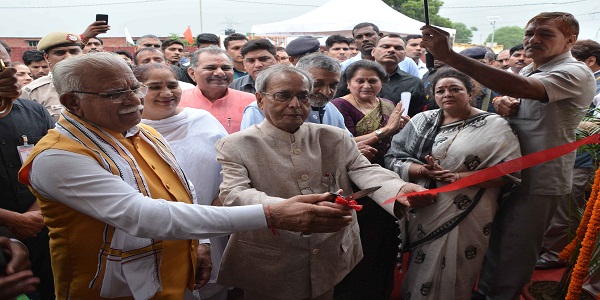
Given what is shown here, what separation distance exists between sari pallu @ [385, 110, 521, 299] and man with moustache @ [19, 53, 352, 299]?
125cm

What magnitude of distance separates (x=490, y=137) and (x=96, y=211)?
7.87ft

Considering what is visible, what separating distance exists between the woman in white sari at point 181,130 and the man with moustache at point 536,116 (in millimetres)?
1569

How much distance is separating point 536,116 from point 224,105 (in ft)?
8.02

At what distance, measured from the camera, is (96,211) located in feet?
5.50

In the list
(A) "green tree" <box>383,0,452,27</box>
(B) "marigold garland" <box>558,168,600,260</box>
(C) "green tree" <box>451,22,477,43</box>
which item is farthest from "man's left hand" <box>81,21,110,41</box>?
(C) "green tree" <box>451,22,477,43</box>

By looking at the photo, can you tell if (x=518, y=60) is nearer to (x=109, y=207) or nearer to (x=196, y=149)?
(x=196, y=149)

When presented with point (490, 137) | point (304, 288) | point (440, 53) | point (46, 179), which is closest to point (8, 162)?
point (46, 179)

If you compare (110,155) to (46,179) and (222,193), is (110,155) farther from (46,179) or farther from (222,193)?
(222,193)

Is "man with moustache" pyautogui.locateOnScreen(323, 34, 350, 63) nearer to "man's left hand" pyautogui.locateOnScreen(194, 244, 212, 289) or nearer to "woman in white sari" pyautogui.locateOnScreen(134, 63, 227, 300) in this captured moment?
"woman in white sari" pyautogui.locateOnScreen(134, 63, 227, 300)

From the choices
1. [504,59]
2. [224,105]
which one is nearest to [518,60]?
[504,59]

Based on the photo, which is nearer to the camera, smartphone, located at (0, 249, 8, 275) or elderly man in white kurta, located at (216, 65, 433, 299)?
smartphone, located at (0, 249, 8, 275)

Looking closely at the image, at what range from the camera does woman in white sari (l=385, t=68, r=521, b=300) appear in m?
2.80

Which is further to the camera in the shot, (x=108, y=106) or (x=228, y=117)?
(x=228, y=117)

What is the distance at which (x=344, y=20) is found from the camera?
12.0 metres
